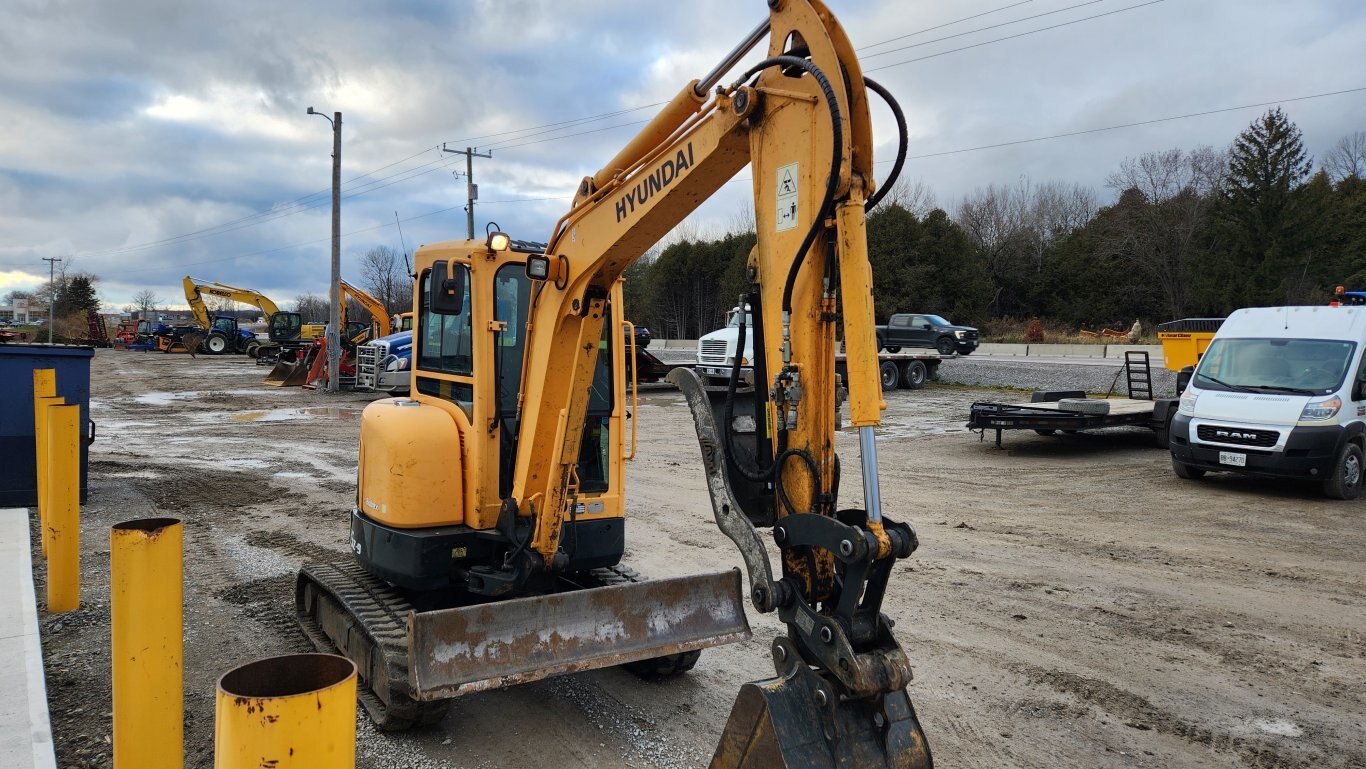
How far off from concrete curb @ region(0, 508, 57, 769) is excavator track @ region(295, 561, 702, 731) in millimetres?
1347

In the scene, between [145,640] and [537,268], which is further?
[537,268]

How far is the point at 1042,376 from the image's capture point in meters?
24.7

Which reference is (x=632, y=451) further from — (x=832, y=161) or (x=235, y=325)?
(x=235, y=325)

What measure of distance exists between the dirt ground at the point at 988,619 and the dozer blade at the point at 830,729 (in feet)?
4.47

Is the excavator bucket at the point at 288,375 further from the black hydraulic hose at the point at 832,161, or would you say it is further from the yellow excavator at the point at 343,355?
the black hydraulic hose at the point at 832,161

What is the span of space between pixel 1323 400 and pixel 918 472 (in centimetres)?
470

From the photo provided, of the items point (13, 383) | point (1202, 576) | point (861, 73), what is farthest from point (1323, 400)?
point (13, 383)

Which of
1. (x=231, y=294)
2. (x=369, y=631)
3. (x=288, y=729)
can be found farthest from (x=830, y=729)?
(x=231, y=294)

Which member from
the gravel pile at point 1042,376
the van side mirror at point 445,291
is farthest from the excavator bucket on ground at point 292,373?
the van side mirror at point 445,291

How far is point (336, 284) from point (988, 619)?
930 inches

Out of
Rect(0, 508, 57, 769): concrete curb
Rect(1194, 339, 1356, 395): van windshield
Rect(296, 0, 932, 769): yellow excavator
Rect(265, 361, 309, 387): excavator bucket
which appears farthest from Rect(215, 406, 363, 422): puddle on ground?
Rect(1194, 339, 1356, 395): van windshield

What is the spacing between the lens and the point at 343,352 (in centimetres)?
2744

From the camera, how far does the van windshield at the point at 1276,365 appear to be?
10234mm

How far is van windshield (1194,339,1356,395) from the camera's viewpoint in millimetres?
10234
